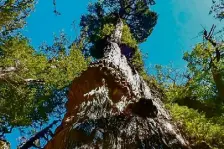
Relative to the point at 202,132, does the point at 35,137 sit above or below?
above

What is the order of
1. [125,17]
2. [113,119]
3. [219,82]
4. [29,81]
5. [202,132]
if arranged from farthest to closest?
1. [125,17]
2. [29,81]
3. [219,82]
4. [202,132]
5. [113,119]

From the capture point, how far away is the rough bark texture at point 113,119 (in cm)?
630

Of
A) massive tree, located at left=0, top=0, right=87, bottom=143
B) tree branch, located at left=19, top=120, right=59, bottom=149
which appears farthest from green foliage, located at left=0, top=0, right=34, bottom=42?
tree branch, located at left=19, top=120, right=59, bottom=149

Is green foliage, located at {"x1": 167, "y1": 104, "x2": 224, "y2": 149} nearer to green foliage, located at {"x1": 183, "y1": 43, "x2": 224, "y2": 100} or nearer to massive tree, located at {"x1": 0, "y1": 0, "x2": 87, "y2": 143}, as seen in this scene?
green foliage, located at {"x1": 183, "y1": 43, "x2": 224, "y2": 100}

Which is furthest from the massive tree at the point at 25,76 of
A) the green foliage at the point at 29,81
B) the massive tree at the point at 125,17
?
the massive tree at the point at 125,17

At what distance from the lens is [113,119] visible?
23.3 ft

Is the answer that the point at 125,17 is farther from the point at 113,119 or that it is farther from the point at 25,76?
the point at 113,119

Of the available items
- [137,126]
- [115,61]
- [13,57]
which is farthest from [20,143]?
[137,126]

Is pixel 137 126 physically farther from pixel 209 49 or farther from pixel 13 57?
pixel 13 57

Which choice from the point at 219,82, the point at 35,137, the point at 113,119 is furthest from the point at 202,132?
the point at 35,137

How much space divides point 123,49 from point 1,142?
9.93 metres

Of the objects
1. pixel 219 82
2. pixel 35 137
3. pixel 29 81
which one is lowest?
pixel 219 82

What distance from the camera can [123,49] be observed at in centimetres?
2175

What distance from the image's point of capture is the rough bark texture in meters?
6.30
